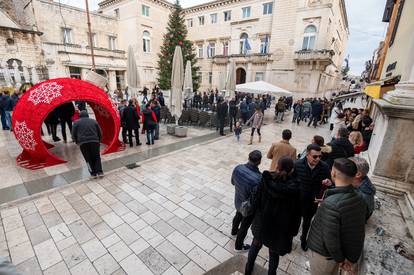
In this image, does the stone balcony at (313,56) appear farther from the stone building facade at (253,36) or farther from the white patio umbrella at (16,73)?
the white patio umbrella at (16,73)

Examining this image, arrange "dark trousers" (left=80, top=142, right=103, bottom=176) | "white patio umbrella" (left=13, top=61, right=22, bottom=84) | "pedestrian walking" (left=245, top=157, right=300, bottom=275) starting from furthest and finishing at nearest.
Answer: "white patio umbrella" (left=13, top=61, right=22, bottom=84) → "dark trousers" (left=80, top=142, right=103, bottom=176) → "pedestrian walking" (left=245, top=157, right=300, bottom=275)

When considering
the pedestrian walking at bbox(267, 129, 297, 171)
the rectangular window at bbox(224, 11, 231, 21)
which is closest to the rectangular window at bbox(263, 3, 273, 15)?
the rectangular window at bbox(224, 11, 231, 21)

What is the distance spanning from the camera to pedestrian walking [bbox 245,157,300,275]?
2127 mm

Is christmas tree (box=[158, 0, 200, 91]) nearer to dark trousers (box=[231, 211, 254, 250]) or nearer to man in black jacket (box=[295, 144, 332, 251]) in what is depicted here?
dark trousers (box=[231, 211, 254, 250])

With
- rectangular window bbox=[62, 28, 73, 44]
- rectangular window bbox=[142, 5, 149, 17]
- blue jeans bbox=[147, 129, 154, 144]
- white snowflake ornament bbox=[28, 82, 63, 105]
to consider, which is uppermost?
rectangular window bbox=[142, 5, 149, 17]

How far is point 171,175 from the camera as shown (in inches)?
220

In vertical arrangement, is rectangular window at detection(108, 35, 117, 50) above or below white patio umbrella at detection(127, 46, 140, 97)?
above

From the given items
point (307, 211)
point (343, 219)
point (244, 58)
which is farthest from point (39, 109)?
point (244, 58)

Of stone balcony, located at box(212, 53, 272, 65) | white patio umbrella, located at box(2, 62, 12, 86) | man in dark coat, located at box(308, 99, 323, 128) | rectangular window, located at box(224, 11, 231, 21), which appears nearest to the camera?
man in dark coat, located at box(308, 99, 323, 128)

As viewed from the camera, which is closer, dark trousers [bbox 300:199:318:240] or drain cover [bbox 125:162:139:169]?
dark trousers [bbox 300:199:318:240]

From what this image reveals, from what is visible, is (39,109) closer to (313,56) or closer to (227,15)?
(313,56)

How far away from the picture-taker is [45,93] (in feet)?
18.1

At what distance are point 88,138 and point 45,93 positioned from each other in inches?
81.0

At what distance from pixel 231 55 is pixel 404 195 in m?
26.2
